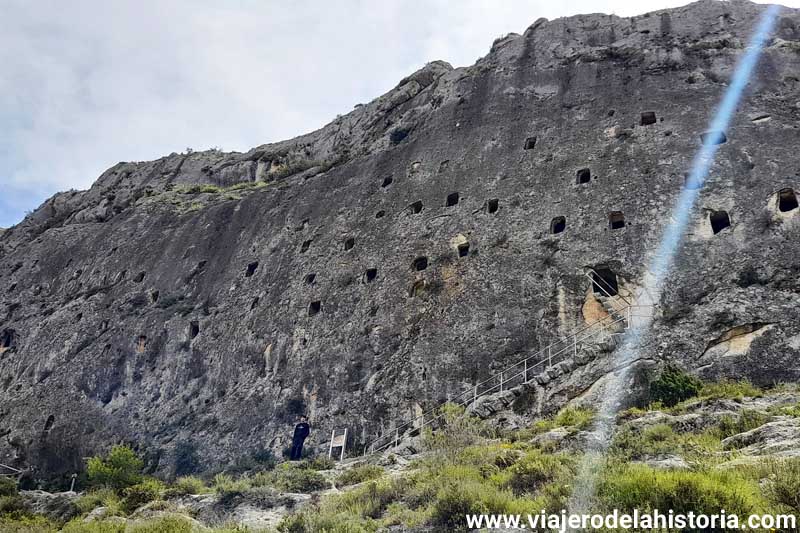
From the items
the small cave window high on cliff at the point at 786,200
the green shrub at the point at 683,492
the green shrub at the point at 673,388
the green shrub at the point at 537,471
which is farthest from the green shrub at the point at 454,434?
the small cave window high on cliff at the point at 786,200

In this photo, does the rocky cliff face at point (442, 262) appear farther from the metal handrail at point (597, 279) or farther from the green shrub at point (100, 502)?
the green shrub at point (100, 502)

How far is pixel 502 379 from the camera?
52.2 ft

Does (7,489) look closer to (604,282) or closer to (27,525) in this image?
(27,525)

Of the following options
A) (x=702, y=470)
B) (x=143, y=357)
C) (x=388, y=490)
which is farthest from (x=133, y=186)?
(x=702, y=470)

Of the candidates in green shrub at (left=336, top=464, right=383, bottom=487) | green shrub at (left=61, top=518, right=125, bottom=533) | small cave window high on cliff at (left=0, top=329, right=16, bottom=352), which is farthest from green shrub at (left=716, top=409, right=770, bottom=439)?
small cave window high on cliff at (left=0, top=329, right=16, bottom=352)

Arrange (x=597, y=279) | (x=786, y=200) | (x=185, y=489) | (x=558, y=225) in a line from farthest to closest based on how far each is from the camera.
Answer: (x=558, y=225) → (x=597, y=279) → (x=786, y=200) → (x=185, y=489)

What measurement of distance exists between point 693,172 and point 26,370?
77.4 ft

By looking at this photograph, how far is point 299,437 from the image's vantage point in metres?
18.3

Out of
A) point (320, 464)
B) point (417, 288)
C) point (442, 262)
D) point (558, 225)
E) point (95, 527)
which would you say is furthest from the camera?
point (442, 262)

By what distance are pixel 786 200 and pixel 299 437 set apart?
1278 centimetres

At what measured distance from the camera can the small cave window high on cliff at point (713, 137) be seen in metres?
19.0

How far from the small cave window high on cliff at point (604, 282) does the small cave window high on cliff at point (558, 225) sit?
6.67 feet

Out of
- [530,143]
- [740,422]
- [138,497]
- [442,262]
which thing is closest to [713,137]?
[530,143]

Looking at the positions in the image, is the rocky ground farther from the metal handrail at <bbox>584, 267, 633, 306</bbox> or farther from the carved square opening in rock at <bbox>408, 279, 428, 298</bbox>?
the carved square opening in rock at <bbox>408, 279, 428, 298</bbox>
